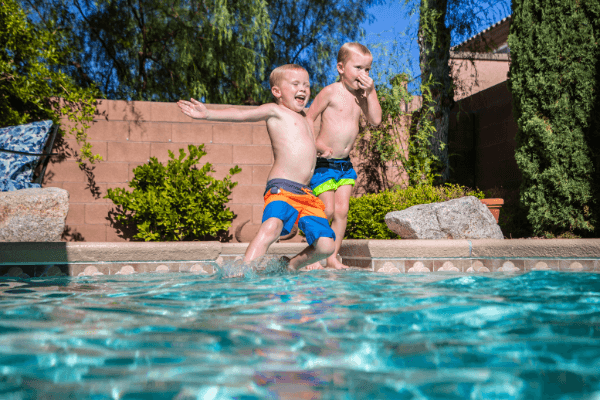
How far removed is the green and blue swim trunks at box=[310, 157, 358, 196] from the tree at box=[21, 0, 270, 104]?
16.2ft

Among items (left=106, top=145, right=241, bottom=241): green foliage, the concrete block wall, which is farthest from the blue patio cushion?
(left=106, top=145, right=241, bottom=241): green foliage

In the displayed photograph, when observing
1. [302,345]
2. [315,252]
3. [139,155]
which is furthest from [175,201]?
[302,345]

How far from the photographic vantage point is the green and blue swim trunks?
354 cm

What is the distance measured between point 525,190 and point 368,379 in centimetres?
508

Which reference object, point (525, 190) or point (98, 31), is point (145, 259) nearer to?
point (525, 190)

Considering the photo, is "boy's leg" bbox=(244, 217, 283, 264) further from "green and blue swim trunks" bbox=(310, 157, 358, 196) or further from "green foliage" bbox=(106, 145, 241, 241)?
"green foliage" bbox=(106, 145, 241, 241)

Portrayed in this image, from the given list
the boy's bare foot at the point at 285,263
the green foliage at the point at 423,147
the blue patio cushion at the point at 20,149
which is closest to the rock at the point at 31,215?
the blue patio cushion at the point at 20,149

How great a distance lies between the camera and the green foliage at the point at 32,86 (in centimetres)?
520

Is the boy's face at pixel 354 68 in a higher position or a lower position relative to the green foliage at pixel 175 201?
higher

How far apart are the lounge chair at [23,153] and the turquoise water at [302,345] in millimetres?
3301

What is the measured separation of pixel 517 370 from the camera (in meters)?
1.09

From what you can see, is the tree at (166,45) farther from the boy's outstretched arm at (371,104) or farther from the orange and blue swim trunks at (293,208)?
the orange and blue swim trunks at (293,208)

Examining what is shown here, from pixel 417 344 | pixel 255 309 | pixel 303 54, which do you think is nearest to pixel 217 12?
pixel 303 54

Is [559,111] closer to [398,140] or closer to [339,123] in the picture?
[398,140]
